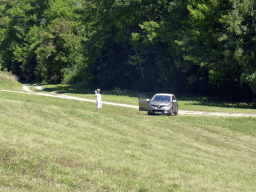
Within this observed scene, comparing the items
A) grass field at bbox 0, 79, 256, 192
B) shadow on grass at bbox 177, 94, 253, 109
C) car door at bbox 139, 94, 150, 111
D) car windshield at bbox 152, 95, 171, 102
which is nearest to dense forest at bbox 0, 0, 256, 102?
shadow on grass at bbox 177, 94, 253, 109

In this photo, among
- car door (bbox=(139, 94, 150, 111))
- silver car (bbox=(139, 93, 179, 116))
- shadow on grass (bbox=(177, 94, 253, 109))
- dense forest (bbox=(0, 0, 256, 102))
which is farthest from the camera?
shadow on grass (bbox=(177, 94, 253, 109))

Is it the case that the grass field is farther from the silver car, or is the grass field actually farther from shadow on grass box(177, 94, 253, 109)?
shadow on grass box(177, 94, 253, 109)

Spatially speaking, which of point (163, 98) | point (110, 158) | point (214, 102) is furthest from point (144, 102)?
point (110, 158)

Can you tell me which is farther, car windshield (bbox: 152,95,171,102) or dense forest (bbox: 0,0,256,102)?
dense forest (bbox: 0,0,256,102)

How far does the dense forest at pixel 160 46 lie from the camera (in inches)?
1166

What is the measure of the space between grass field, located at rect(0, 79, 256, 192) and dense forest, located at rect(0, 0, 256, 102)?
627 inches

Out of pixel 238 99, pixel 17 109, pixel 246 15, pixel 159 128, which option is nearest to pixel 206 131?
pixel 159 128

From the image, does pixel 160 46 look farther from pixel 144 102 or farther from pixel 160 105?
pixel 160 105

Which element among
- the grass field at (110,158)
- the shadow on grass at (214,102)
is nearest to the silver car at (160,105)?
the grass field at (110,158)

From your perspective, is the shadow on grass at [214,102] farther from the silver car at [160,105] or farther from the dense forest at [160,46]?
the silver car at [160,105]

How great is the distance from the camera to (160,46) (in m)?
42.5

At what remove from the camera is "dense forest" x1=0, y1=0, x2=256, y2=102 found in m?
29.6

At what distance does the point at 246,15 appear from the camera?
2950 cm

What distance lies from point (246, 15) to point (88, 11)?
22.0 m
